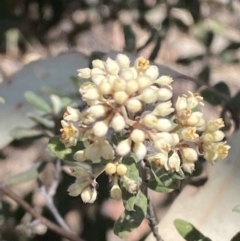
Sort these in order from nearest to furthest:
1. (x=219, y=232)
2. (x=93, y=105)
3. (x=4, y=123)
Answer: (x=93, y=105) → (x=219, y=232) → (x=4, y=123)

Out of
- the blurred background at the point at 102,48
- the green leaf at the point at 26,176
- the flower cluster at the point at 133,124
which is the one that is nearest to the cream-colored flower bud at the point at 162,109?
the flower cluster at the point at 133,124

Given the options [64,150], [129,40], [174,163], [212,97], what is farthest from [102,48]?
[174,163]

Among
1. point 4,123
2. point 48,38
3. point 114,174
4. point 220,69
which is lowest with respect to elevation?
point 220,69

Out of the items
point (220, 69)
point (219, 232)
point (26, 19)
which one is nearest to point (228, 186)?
point (219, 232)

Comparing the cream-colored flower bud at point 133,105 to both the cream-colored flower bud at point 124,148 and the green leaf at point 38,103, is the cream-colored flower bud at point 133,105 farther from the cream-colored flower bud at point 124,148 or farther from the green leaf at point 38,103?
the green leaf at point 38,103

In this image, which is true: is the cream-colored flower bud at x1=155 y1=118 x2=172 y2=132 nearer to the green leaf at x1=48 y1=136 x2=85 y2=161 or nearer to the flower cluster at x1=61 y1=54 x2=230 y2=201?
the flower cluster at x1=61 y1=54 x2=230 y2=201

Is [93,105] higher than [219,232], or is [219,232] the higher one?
[93,105]

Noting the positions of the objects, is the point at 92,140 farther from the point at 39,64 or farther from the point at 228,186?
the point at 39,64

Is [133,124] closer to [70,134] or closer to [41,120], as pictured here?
[70,134]
